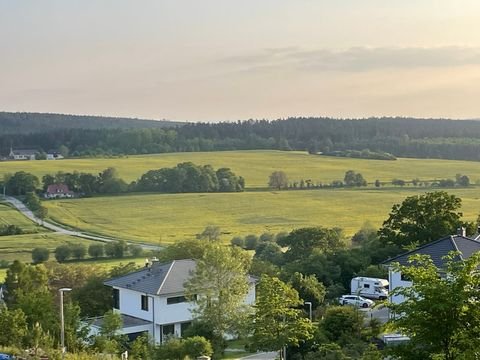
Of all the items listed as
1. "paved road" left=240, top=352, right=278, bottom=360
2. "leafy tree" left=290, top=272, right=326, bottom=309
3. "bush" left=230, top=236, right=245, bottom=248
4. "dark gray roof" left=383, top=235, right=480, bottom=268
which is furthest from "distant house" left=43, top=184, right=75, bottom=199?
"paved road" left=240, top=352, right=278, bottom=360

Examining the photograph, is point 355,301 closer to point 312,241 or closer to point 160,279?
point 160,279

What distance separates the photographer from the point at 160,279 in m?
31.1

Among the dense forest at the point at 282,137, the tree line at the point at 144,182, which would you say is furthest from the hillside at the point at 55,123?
the tree line at the point at 144,182

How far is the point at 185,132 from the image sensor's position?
143500 millimetres

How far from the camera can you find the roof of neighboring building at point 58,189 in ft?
290

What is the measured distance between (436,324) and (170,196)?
250 feet

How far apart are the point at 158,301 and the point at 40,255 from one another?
24.4 metres

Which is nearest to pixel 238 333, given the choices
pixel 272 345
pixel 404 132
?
pixel 272 345

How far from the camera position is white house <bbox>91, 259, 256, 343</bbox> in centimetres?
3002

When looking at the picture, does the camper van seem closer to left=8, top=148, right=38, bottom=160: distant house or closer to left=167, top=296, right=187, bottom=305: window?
left=167, top=296, right=187, bottom=305: window

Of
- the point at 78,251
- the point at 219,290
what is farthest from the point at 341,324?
the point at 78,251

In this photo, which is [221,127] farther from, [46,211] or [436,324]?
[436,324]

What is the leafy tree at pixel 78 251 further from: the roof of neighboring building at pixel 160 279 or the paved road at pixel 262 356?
the paved road at pixel 262 356

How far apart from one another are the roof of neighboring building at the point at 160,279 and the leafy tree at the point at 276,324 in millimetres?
8010
